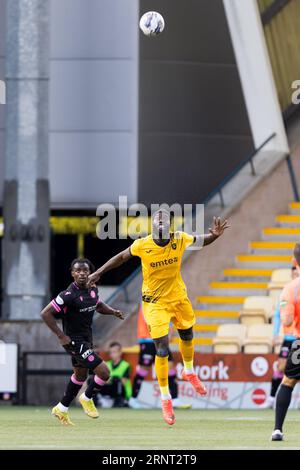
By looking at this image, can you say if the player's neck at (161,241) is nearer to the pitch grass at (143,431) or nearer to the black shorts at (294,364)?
the pitch grass at (143,431)

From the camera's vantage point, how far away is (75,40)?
3050 cm

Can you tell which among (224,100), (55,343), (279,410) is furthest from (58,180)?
(279,410)

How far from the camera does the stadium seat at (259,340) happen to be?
84.7 feet

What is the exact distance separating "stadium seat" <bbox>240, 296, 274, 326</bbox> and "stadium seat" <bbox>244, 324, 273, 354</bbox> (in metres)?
0.57

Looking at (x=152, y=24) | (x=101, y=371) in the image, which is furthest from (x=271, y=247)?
(x=101, y=371)

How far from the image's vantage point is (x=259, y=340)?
85.5ft

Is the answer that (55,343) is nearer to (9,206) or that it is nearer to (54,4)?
(9,206)

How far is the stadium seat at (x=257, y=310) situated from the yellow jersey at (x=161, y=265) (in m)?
9.91

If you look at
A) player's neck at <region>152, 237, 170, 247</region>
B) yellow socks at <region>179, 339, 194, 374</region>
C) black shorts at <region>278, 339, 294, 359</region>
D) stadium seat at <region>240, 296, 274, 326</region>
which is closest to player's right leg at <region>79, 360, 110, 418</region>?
yellow socks at <region>179, 339, 194, 374</region>

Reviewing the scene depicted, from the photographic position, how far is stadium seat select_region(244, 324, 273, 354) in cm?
2583

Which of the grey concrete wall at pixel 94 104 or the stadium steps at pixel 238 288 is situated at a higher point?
the grey concrete wall at pixel 94 104

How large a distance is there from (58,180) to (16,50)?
191 inches

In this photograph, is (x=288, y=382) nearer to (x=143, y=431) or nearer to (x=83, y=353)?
(x=143, y=431)

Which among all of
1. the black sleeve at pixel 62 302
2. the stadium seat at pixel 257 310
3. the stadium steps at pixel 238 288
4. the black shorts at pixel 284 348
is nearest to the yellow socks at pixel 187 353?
the black sleeve at pixel 62 302
